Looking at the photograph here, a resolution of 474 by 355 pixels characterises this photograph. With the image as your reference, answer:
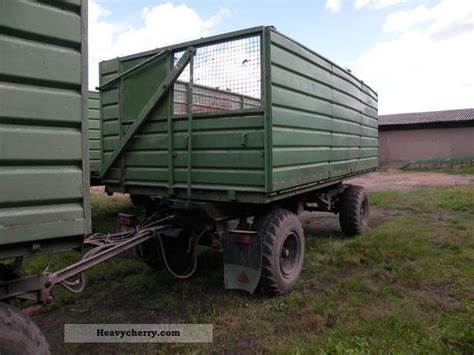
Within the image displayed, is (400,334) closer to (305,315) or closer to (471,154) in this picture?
(305,315)

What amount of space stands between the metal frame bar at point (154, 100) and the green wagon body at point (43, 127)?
83.1 inches

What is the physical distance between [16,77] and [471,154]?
30.4m

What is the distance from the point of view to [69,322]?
3.90m

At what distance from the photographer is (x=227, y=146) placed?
4191 mm

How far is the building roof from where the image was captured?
28442mm

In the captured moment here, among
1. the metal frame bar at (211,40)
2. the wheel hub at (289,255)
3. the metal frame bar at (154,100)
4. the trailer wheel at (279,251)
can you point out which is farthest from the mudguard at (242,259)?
the metal frame bar at (211,40)

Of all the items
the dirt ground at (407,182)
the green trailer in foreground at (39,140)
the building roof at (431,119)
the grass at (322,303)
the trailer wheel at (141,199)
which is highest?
the building roof at (431,119)

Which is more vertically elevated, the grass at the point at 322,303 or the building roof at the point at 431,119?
the building roof at the point at 431,119

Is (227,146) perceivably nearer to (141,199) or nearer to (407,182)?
(141,199)

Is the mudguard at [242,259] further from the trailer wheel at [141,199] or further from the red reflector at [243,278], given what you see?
the trailer wheel at [141,199]

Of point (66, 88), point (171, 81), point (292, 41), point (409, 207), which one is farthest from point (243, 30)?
point (409, 207)

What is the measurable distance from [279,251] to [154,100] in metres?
2.04

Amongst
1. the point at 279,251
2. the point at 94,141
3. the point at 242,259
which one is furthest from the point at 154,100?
the point at 94,141

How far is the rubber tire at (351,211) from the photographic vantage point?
698 cm
